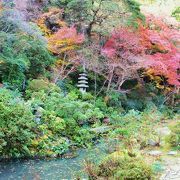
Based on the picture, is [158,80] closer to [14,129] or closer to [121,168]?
[14,129]

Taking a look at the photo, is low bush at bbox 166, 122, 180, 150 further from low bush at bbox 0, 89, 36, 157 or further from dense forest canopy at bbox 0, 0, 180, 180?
low bush at bbox 0, 89, 36, 157

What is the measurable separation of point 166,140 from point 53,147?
373 centimetres

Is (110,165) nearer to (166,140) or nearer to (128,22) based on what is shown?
(166,140)

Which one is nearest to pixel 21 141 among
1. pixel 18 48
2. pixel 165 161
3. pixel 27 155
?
pixel 27 155

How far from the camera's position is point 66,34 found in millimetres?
17438

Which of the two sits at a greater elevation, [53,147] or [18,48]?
[18,48]

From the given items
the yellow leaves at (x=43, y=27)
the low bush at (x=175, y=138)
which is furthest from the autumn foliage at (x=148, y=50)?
the low bush at (x=175, y=138)

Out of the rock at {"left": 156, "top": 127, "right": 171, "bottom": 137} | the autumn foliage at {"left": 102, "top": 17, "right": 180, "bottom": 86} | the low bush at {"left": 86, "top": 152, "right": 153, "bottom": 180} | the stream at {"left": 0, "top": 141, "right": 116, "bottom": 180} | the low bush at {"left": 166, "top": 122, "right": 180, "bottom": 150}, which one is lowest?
the stream at {"left": 0, "top": 141, "right": 116, "bottom": 180}

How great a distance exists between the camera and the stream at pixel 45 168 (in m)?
9.34

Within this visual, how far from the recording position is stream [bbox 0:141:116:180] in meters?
9.34

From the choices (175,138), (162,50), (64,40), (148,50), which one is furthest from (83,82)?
(175,138)

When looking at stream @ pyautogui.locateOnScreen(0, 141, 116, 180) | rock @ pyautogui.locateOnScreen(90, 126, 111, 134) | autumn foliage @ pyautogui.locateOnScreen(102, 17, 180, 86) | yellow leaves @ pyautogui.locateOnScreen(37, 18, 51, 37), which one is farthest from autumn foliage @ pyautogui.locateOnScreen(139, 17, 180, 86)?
stream @ pyautogui.locateOnScreen(0, 141, 116, 180)

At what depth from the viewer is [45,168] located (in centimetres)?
1021

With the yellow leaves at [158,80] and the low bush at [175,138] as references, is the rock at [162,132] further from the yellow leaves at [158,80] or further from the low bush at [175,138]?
the yellow leaves at [158,80]
